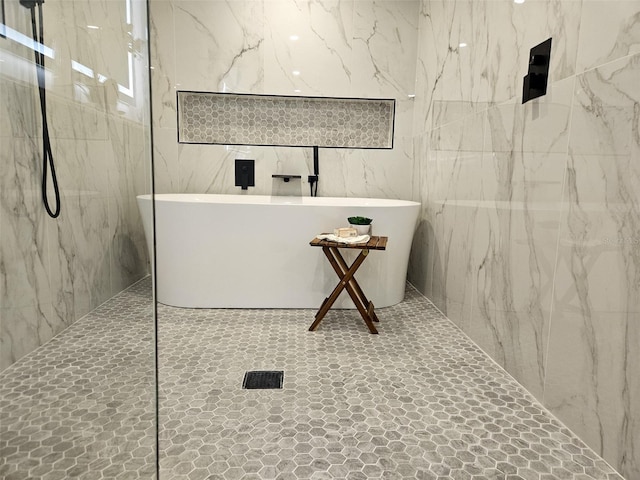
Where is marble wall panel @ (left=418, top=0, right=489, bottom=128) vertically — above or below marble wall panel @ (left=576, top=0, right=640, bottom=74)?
above

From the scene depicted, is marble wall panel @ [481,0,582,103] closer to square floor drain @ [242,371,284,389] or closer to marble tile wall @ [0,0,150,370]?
marble tile wall @ [0,0,150,370]

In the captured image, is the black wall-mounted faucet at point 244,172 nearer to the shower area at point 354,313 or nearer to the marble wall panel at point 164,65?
the marble wall panel at point 164,65

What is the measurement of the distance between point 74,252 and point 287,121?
299 cm

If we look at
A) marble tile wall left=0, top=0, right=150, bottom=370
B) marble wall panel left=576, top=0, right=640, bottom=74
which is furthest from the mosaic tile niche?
marble tile wall left=0, top=0, right=150, bottom=370

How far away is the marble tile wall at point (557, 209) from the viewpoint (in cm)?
127

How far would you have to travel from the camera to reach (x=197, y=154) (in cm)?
380

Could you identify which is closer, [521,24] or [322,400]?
Answer: [322,400]

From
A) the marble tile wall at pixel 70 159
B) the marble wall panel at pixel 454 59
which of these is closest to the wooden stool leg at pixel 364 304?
the marble wall panel at pixel 454 59

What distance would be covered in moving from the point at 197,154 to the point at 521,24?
111 inches

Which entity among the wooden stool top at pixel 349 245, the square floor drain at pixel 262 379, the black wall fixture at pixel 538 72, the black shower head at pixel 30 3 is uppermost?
the black wall fixture at pixel 538 72

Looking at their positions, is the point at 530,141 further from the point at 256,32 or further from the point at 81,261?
the point at 256,32

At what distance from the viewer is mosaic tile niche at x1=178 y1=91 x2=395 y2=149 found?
3861 millimetres

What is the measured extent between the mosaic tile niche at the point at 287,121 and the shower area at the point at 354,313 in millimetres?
1274

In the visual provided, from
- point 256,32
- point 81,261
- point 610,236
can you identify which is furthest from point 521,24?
point 256,32
